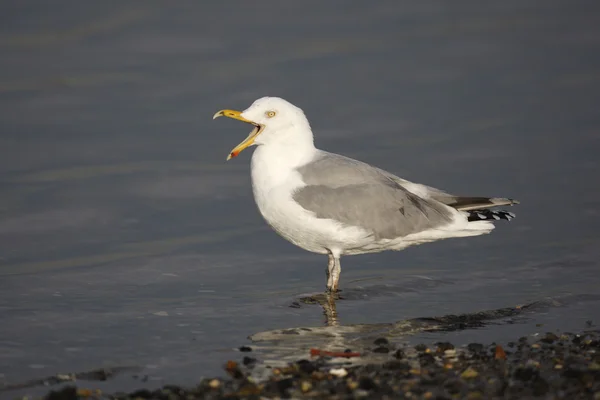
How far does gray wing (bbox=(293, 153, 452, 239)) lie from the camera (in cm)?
1035

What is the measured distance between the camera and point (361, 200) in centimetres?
1052

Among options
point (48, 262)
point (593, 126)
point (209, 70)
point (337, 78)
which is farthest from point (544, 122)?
point (48, 262)

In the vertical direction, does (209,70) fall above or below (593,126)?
above

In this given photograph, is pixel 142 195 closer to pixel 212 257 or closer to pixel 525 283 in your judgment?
pixel 212 257

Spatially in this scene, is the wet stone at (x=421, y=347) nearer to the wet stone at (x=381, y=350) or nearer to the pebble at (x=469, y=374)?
the wet stone at (x=381, y=350)

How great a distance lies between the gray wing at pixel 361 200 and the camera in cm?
1035

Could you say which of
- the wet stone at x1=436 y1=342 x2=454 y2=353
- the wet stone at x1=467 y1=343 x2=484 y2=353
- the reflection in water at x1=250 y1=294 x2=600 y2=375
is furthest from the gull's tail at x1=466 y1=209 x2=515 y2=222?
the wet stone at x1=436 y1=342 x2=454 y2=353

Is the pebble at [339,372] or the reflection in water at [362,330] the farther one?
the reflection in water at [362,330]

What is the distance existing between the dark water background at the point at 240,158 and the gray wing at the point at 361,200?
2.21ft

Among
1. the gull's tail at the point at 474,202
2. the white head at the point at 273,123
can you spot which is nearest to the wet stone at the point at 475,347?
the gull's tail at the point at 474,202

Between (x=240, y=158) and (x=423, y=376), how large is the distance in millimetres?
7815

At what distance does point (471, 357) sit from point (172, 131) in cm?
816

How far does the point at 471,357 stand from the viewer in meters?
8.20

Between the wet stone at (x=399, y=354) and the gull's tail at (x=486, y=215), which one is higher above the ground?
the gull's tail at (x=486, y=215)
